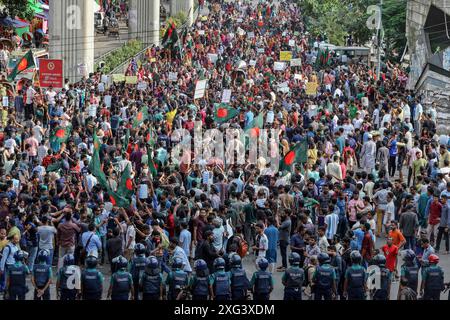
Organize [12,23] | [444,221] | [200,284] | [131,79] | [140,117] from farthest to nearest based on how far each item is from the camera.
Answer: [12,23]
[131,79]
[140,117]
[444,221]
[200,284]

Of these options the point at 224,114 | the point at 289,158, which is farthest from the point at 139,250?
the point at 224,114

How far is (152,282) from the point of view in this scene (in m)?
18.9

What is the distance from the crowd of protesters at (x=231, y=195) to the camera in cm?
1975

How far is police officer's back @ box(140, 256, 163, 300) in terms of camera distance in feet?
62.0

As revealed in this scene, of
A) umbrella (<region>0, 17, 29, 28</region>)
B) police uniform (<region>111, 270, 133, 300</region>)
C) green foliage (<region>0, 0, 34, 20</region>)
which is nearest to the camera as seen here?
police uniform (<region>111, 270, 133, 300</region>)

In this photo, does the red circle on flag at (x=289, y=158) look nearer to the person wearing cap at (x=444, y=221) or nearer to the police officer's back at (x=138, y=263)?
Answer: the person wearing cap at (x=444, y=221)

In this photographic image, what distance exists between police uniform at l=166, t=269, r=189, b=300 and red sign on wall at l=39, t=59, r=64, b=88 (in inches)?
728

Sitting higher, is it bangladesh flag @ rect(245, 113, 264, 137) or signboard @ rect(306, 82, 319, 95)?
signboard @ rect(306, 82, 319, 95)

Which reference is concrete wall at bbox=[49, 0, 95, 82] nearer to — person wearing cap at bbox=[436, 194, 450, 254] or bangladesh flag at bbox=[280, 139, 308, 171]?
bangladesh flag at bbox=[280, 139, 308, 171]

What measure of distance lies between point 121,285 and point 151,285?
0.50 metres

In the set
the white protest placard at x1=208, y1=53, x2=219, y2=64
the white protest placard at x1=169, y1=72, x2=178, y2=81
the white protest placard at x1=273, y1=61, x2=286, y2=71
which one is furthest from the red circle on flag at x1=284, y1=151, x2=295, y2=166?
the white protest placard at x1=208, y1=53, x2=219, y2=64

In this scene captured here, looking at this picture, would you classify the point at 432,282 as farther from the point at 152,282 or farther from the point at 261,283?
the point at 152,282

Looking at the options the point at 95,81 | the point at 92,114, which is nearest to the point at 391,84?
the point at 95,81

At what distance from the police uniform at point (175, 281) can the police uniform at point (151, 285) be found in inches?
6.2
